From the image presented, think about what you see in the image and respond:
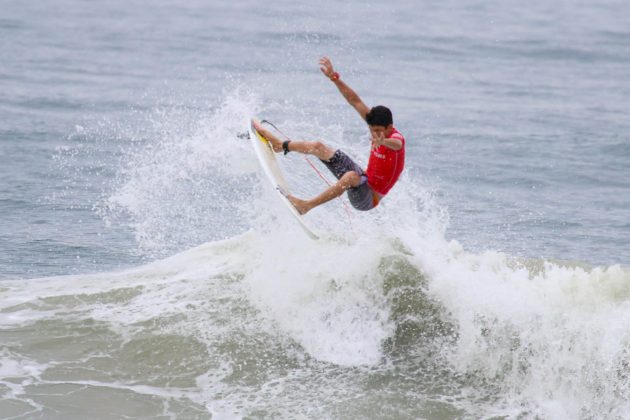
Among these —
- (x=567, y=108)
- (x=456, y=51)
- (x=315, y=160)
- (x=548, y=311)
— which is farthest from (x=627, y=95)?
(x=548, y=311)

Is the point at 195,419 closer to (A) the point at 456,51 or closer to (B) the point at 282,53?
(B) the point at 282,53

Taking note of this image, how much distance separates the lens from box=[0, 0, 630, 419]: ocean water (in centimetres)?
911

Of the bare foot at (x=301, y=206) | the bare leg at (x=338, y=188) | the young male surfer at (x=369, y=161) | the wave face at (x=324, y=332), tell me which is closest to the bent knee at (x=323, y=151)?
the young male surfer at (x=369, y=161)

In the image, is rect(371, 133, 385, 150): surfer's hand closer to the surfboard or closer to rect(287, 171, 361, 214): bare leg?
rect(287, 171, 361, 214): bare leg

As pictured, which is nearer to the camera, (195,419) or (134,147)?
(195,419)

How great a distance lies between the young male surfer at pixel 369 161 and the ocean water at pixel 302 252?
0.65 m

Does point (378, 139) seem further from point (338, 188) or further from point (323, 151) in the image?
point (323, 151)

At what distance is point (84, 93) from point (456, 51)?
42.0ft

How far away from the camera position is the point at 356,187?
33.6 feet

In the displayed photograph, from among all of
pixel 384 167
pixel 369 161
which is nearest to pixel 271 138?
pixel 369 161

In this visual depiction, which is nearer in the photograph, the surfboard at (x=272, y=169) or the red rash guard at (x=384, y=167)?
the red rash guard at (x=384, y=167)

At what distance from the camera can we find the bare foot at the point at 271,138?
11.1m

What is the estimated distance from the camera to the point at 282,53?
29.7 metres

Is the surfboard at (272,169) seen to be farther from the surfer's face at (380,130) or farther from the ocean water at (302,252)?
the surfer's face at (380,130)
